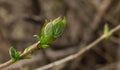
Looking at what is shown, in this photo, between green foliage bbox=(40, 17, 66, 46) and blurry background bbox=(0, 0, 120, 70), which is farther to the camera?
blurry background bbox=(0, 0, 120, 70)

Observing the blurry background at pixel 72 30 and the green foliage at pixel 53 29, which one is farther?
the blurry background at pixel 72 30

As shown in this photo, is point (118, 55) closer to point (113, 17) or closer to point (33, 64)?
point (113, 17)

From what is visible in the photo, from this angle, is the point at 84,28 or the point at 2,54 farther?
the point at 84,28

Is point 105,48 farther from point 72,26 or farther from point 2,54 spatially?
point 2,54

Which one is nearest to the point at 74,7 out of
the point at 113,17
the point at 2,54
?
the point at 113,17

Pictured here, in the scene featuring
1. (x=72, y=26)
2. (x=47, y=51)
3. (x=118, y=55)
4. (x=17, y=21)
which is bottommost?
(x=118, y=55)

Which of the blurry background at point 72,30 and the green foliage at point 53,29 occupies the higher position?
the blurry background at point 72,30

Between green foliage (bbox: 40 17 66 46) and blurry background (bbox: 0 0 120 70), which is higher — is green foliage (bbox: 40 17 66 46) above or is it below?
below

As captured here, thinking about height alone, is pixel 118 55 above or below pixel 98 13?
below
